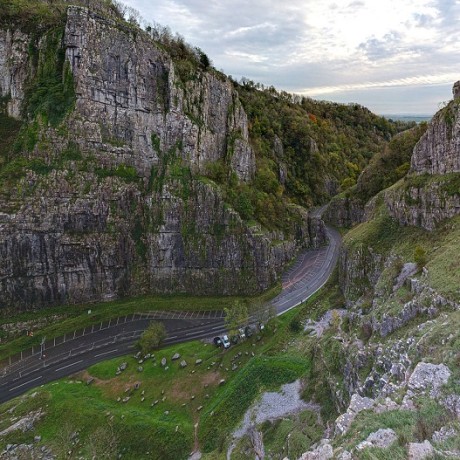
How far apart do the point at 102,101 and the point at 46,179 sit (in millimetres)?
18494

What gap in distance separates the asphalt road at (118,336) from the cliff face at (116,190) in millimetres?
6622

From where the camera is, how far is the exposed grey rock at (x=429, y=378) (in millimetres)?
18156

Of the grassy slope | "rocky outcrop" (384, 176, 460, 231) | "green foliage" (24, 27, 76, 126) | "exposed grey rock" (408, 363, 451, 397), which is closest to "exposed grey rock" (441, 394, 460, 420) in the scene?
"exposed grey rock" (408, 363, 451, 397)

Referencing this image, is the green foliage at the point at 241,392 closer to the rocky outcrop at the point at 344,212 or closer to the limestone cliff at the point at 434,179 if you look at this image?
the limestone cliff at the point at 434,179

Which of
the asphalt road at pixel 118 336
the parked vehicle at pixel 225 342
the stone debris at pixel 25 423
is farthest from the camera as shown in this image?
the parked vehicle at pixel 225 342

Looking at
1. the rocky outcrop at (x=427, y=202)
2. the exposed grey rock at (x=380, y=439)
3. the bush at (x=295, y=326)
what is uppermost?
the rocky outcrop at (x=427, y=202)

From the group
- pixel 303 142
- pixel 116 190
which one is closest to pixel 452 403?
pixel 116 190

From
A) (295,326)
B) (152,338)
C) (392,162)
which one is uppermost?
(392,162)

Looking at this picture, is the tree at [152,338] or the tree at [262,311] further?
the tree at [262,311]

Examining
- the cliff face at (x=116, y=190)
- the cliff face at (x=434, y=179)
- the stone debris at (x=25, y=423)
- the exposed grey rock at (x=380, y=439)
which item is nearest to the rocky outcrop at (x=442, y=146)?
the cliff face at (x=434, y=179)

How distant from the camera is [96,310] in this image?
2653 inches

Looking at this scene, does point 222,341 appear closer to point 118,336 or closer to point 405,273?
point 118,336

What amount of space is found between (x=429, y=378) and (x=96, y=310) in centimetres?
6071

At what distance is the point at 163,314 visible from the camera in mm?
67500
